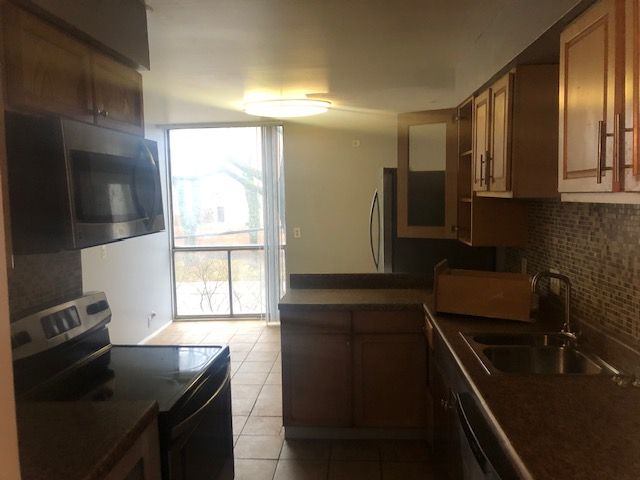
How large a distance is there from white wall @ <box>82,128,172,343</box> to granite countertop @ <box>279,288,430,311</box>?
1.83 metres

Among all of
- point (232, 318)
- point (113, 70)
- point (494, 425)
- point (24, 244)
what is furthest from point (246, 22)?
point (232, 318)

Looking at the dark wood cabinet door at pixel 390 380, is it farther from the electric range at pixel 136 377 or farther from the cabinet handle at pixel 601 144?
the cabinet handle at pixel 601 144

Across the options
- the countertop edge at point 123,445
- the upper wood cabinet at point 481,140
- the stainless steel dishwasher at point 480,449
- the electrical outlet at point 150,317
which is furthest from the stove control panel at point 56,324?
the electrical outlet at point 150,317

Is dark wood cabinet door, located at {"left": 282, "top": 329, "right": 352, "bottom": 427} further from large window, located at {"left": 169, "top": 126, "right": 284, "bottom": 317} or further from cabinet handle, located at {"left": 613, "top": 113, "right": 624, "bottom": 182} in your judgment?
large window, located at {"left": 169, "top": 126, "right": 284, "bottom": 317}

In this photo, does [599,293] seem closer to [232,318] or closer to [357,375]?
[357,375]

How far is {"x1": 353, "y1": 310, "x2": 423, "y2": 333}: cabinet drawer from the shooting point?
2941 mm

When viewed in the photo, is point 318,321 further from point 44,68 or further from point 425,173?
point 44,68

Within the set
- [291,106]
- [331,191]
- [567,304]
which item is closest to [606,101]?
[567,304]

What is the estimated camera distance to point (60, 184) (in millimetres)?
1559

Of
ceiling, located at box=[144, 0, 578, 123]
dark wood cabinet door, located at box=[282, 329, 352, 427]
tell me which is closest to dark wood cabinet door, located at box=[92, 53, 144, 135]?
ceiling, located at box=[144, 0, 578, 123]

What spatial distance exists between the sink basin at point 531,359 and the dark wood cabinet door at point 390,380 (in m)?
0.76

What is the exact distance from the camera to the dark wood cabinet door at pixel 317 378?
9.87 ft

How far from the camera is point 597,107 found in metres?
1.42

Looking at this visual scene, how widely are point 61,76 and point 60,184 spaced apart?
367 millimetres
